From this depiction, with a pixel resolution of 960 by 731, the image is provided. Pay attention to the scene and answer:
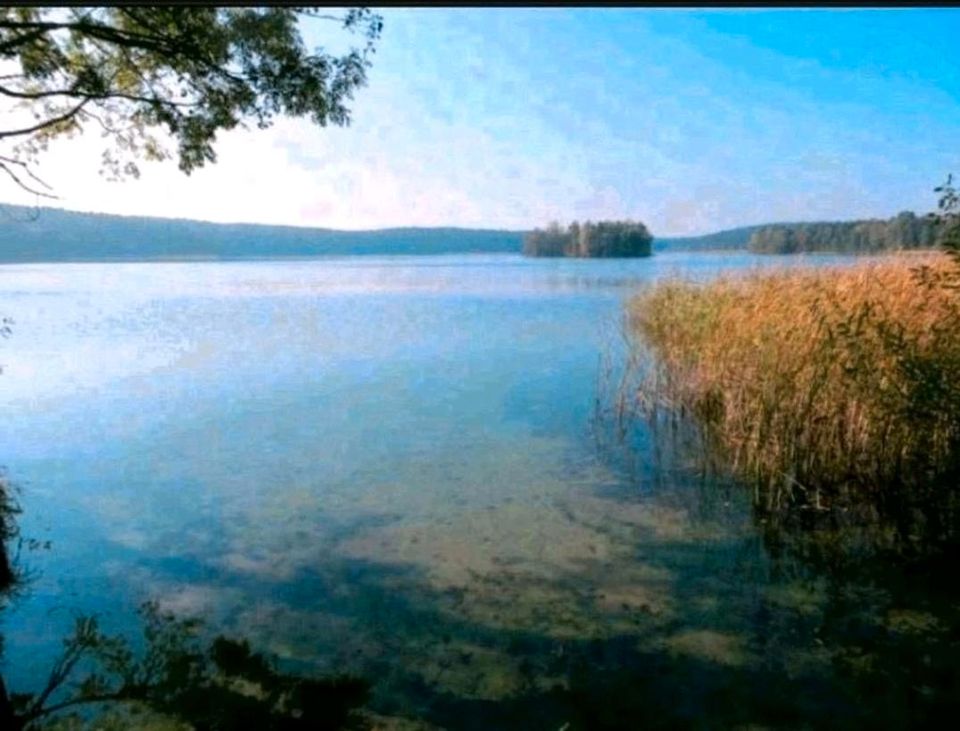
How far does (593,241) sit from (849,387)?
558 inches

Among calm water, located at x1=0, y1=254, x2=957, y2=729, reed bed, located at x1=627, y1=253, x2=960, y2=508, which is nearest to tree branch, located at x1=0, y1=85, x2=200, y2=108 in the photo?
calm water, located at x1=0, y1=254, x2=957, y2=729

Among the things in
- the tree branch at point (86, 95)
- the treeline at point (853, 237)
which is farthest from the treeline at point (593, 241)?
the tree branch at point (86, 95)

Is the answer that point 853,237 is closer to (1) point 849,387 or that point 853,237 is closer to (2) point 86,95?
(1) point 849,387

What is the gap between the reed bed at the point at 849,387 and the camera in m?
3.04

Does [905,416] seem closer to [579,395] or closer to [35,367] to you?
[579,395]

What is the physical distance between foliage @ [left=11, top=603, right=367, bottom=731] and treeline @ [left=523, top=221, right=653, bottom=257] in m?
11.8

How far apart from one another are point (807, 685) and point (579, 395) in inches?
169

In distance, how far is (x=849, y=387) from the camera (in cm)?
339

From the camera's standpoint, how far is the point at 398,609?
257cm

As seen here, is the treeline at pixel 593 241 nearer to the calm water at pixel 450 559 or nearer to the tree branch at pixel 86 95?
the calm water at pixel 450 559

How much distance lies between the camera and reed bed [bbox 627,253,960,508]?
304cm

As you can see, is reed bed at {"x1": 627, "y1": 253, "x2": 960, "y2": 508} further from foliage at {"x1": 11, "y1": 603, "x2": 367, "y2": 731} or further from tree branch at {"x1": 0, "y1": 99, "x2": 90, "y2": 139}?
tree branch at {"x1": 0, "y1": 99, "x2": 90, "y2": 139}

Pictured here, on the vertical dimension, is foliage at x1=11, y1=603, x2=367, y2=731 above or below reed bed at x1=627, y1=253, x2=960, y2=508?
below

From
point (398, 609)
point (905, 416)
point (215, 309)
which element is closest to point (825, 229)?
point (905, 416)
